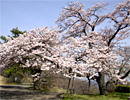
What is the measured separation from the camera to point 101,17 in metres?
12.2

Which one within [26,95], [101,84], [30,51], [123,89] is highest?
[30,51]

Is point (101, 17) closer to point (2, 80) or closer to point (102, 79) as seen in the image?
point (102, 79)

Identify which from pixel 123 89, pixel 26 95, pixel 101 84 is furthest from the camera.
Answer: pixel 123 89

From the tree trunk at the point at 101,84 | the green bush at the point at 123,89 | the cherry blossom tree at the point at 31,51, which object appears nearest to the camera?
the cherry blossom tree at the point at 31,51

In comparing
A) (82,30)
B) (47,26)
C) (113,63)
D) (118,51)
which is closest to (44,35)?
(47,26)

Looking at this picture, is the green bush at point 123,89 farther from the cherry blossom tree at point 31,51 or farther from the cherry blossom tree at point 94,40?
the cherry blossom tree at point 31,51

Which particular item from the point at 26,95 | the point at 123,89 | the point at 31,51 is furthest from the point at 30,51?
the point at 123,89

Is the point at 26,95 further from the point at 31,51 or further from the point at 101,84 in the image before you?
the point at 101,84

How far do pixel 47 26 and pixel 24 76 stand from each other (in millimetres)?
16773

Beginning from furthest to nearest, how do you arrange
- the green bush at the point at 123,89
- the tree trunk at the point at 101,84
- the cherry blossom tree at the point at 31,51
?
the green bush at the point at 123,89
the tree trunk at the point at 101,84
the cherry blossom tree at the point at 31,51

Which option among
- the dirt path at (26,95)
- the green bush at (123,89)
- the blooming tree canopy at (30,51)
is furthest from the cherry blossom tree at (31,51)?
the green bush at (123,89)

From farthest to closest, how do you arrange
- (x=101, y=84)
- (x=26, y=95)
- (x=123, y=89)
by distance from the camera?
(x=123, y=89) → (x=101, y=84) → (x=26, y=95)

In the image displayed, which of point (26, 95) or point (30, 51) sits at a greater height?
point (30, 51)

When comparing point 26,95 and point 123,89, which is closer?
point 26,95
